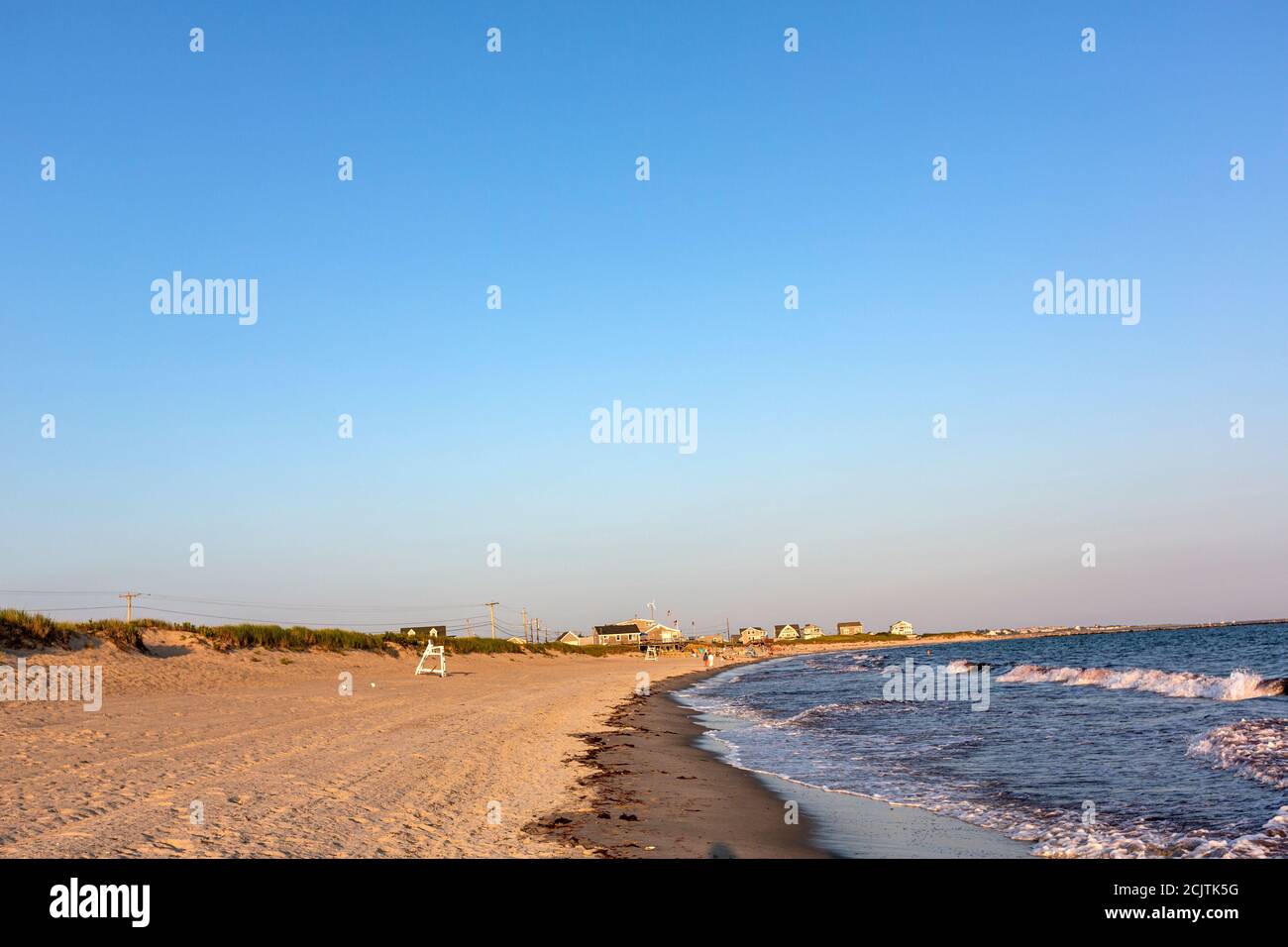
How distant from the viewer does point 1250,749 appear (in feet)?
56.5

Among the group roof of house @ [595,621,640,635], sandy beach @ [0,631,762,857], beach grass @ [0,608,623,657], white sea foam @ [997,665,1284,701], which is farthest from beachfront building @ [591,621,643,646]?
sandy beach @ [0,631,762,857]

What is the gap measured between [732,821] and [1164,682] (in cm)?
3702

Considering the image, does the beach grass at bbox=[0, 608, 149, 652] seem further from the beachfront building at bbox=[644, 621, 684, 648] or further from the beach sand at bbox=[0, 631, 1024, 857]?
the beachfront building at bbox=[644, 621, 684, 648]

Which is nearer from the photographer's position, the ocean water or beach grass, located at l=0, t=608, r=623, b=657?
the ocean water

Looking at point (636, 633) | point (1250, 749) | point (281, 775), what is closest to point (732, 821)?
point (281, 775)

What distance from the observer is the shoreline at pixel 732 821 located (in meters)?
10.8

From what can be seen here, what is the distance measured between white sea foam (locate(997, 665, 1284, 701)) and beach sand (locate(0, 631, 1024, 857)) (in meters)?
23.1

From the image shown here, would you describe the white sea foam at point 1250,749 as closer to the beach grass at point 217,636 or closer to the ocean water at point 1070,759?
the ocean water at point 1070,759

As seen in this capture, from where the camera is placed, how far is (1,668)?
93.7 feet

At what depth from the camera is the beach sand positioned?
951cm
